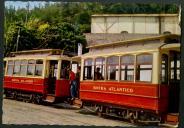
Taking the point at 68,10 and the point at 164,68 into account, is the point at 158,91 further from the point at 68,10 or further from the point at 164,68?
the point at 68,10

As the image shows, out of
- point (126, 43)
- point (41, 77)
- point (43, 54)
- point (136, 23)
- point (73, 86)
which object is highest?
point (136, 23)

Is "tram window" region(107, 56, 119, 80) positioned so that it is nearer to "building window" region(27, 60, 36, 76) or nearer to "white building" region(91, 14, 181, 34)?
"white building" region(91, 14, 181, 34)

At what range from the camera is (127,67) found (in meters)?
8.59

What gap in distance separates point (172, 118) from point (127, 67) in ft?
4.15

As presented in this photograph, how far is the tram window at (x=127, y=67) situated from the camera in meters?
8.50

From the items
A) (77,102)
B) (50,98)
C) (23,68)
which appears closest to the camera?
(77,102)

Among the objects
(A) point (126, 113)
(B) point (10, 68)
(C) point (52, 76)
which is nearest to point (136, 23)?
(A) point (126, 113)

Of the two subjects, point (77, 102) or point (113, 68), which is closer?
point (113, 68)

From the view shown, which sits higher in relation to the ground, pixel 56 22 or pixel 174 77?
pixel 56 22

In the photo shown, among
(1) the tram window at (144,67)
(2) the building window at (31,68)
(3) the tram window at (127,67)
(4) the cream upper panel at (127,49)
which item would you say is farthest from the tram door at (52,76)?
(1) the tram window at (144,67)

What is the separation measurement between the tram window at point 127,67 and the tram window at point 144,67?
139 mm

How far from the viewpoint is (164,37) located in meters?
8.20

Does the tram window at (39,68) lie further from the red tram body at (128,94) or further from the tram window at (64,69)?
the red tram body at (128,94)

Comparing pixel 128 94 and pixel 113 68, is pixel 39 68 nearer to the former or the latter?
pixel 113 68
